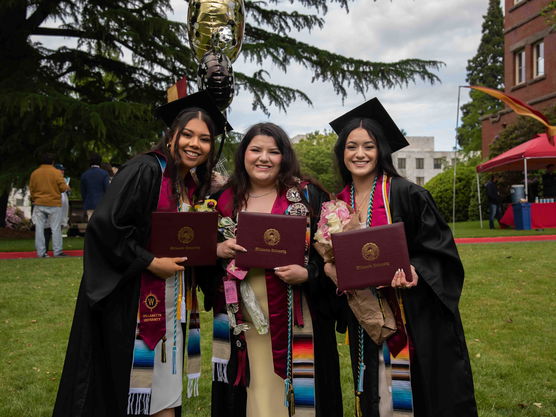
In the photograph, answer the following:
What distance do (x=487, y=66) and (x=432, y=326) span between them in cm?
5046

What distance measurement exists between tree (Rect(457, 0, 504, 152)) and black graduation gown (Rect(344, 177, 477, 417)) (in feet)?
151

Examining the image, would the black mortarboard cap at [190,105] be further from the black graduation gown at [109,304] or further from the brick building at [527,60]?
the brick building at [527,60]

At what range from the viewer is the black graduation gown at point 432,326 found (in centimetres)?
269

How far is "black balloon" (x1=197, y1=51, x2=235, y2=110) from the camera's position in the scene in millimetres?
3764

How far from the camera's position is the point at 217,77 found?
3.77m

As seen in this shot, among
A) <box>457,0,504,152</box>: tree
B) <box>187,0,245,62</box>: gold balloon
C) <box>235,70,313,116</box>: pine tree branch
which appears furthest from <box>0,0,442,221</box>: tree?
<box>457,0,504,152</box>: tree

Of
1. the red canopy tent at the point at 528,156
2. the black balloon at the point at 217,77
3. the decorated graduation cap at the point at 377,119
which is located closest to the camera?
the decorated graduation cap at the point at 377,119

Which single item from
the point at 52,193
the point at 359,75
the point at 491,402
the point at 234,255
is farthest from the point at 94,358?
the point at 359,75

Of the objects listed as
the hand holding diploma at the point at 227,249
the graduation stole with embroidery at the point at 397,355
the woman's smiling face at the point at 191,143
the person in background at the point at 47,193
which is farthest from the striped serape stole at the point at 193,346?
the person in background at the point at 47,193

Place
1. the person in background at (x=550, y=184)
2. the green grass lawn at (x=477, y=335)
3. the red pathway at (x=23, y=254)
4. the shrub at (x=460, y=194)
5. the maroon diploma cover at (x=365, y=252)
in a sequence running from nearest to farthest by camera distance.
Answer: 1. the maroon diploma cover at (x=365, y=252)
2. the green grass lawn at (x=477, y=335)
3. the red pathway at (x=23, y=254)
4. the person in background at (x=550, y=184)
5. the shrub at (x=460, y=194)

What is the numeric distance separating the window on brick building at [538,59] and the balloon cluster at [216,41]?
21902mm

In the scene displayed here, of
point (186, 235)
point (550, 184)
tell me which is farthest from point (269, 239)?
point (550, 184)

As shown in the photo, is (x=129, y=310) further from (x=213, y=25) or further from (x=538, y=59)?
(x=538, y=59)

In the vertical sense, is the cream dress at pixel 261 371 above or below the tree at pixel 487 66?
below
